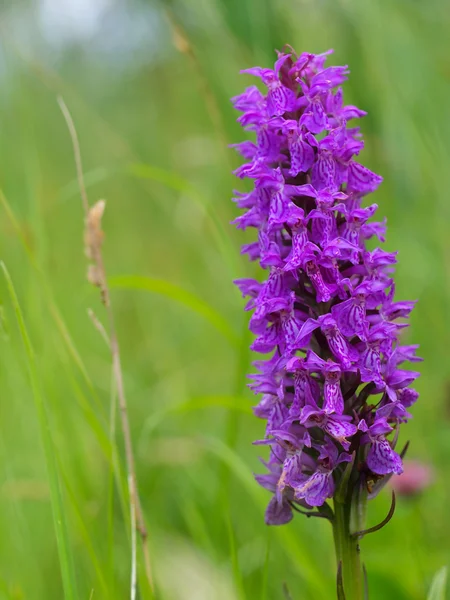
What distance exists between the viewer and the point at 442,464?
139 inches

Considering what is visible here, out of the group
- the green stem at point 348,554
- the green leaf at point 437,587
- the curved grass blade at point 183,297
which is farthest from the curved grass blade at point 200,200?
the green leaf at point 437,587

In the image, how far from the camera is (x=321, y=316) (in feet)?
5.23

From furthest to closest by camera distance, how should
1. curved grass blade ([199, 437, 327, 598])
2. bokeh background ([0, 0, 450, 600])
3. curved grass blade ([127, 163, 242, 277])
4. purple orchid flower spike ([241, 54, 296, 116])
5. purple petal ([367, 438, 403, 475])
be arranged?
1. curved grass blade ([127, 163, 242, 277])
2. bokeh background ([0, 0, 450, 600])
3. curved grass blade ([199, 437, 327, 598])
4. purple orchid flower spike ([241, 54, 296, 116])
5. purple petal ([367, 438, 403, 475])

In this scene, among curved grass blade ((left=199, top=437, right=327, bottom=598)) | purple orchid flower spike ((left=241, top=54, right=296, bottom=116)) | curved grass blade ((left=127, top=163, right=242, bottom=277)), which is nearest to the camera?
purple orchid flower spike ((left=241, top=54, right=296, bottom=116))

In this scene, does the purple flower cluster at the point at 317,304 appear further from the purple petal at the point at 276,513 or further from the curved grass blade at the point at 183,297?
the curved grass blade at the point at 183,297

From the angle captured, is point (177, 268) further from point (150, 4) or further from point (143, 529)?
point (143, 529)

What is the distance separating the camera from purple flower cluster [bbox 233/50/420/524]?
1.59 m

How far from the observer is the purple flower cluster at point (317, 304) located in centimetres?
159

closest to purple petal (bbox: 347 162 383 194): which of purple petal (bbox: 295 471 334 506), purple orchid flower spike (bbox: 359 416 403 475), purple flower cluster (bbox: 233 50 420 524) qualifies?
purple flower cluster (bbox: 233 50 420 524)

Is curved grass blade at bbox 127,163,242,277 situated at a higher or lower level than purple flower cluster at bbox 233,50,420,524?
higher

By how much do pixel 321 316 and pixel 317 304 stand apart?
4.4 inches

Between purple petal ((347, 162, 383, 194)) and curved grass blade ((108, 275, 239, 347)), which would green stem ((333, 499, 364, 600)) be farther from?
curved grass blade ((108, 275, 239, 347))

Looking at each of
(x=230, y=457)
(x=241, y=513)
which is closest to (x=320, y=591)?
(x=230, y=457)

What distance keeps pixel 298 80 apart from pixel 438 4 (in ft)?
12.6
